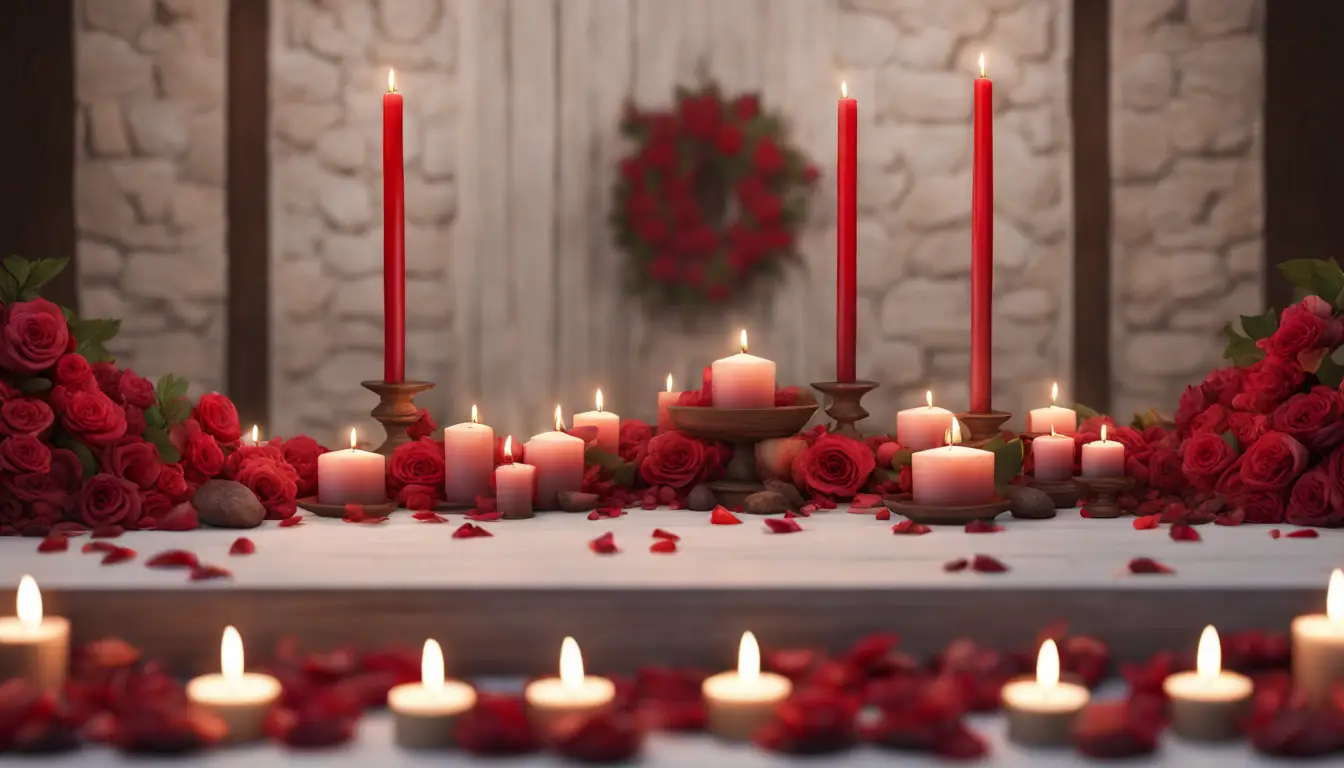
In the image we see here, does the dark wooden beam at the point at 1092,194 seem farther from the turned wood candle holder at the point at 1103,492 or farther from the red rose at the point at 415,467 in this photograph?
the red rose at the point at 415,467

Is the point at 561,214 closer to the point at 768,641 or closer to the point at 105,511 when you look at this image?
the point at 105,511

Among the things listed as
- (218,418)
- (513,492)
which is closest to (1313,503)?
(513,492)

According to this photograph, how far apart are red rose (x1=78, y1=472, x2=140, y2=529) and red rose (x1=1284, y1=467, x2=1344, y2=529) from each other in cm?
130

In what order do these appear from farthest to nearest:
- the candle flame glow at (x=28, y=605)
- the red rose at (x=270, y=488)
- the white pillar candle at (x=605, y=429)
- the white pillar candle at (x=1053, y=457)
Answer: the white pillar candle at (x=605, y=429), the white pillar candle at (x=1053, y=457), the red rose at (x=270, y=488), the candle flame glow at (x=28, y=605)

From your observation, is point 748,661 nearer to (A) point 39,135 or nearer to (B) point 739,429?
(B) point 739,429

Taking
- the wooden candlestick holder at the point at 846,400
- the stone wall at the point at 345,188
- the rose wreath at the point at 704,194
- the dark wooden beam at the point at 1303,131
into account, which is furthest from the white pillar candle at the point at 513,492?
the dark wooden beam at the point at 1303,131

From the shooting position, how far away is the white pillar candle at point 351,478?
1.50 meters

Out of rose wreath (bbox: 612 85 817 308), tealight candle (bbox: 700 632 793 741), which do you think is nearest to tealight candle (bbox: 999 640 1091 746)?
tealight candle (bbox: 700 632 793 741)

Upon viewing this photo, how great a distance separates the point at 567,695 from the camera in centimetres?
94

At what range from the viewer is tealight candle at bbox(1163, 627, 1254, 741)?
933mm

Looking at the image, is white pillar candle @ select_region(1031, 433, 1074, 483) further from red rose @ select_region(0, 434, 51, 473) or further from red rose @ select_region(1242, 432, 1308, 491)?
red rose @ select_region(0, 434, 51, 473)

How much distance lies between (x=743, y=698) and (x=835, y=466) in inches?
25.5

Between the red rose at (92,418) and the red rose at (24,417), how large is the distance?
0.9 inches

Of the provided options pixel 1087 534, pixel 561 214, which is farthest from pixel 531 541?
pixel 561 214
